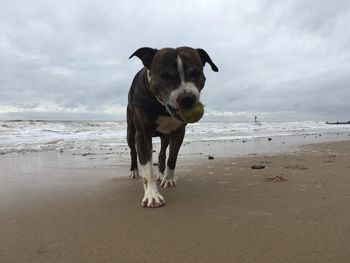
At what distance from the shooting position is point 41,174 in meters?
6.04

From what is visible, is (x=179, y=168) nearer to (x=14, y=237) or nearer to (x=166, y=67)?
(x=166, y=67)

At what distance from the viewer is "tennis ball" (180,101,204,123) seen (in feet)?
12.0

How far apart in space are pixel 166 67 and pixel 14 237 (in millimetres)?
2033

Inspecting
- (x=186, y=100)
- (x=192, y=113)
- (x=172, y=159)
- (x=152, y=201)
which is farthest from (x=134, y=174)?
(x=186, y=100)

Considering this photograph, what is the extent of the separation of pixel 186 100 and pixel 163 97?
0.41 metres

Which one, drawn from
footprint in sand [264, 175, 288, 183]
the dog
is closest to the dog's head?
the dog

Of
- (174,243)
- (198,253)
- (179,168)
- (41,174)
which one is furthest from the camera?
(179,168)

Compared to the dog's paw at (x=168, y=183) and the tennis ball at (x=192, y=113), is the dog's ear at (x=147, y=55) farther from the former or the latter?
the dog's paw at (x=168, y=183)

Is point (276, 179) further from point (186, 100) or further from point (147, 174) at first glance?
point (186, 100)

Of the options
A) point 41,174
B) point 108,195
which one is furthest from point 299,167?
point 41,174

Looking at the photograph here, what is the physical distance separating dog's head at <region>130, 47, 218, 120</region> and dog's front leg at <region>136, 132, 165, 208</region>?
56cm

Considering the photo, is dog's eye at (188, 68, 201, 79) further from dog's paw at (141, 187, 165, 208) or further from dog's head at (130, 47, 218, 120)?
dog's paw at (141, 187, 165, 208)

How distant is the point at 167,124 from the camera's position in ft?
15.1

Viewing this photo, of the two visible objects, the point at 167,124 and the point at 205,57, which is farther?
the point at 167,124
